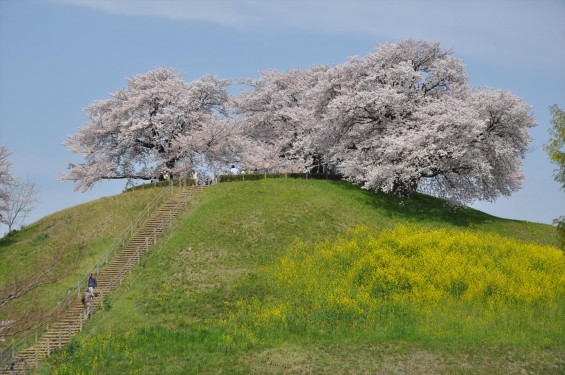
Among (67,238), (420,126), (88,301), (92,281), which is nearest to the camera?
(88,301)

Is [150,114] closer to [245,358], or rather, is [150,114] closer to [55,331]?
[55,331]

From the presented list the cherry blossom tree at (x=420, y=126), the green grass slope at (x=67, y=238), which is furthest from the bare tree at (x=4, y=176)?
the cherry blossom tree at (x=420, y=126)

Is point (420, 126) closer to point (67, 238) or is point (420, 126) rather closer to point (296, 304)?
point (296, 304)

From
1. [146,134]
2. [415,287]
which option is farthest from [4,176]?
[415,287]

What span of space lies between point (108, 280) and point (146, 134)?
1195 inches

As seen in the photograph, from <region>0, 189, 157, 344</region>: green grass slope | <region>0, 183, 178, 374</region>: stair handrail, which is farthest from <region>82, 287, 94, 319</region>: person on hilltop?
<region>0, 189, 157, 344</region>: green grass slope

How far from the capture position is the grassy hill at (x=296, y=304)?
3272 centimetres

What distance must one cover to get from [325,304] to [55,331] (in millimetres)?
16164

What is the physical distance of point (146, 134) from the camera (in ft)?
244

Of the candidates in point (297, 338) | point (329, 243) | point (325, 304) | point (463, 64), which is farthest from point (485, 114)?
point (297, 338)

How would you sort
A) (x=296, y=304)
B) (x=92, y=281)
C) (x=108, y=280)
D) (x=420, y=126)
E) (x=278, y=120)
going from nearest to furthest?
(x=296, y=304), (x=92, y=281), (x=108, y=280), (x=420, y=126), (x=278, y=120)

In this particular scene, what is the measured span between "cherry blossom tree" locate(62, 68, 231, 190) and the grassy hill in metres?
14.3

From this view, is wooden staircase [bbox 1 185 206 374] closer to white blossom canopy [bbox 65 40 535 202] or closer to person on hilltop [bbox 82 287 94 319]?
person on hilltop [bbox 82 287 94 319]

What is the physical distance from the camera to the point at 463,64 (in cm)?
6359
